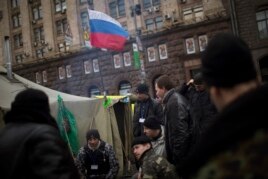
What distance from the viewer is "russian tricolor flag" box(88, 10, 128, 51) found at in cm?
1734

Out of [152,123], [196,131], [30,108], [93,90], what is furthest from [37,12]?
[30,108]

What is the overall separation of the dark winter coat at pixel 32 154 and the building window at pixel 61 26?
115ft

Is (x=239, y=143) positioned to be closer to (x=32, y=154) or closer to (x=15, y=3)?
(x=32, y=154)

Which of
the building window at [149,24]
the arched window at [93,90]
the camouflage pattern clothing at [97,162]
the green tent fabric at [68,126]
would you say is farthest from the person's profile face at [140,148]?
the arched window at [93,90]

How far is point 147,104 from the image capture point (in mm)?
6512

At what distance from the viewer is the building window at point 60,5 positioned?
36.9 m

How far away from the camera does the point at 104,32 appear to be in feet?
58.4

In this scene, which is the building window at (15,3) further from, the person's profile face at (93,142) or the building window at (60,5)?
the person's profile face at (93,142)

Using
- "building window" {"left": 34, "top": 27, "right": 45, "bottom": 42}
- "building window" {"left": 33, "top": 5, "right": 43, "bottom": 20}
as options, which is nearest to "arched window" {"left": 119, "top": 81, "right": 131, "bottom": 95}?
"building window" {"left": 34, "top": 27, "right": 45, "bottom": 42}

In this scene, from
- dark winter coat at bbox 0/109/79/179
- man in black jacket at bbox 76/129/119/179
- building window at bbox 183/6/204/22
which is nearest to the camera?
dark winter coat at bbox 0/109/79/179

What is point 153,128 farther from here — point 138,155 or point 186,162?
point 186,162

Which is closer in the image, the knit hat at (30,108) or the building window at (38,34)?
the knit hat at (30,108)

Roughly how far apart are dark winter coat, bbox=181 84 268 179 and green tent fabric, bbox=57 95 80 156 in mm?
7318

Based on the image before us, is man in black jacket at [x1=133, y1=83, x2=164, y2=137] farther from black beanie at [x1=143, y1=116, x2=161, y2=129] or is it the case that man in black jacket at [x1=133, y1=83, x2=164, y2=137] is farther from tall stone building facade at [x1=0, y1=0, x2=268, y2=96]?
tall stone building facade at [x1=0, y1=0, x2=268, y2=96]
